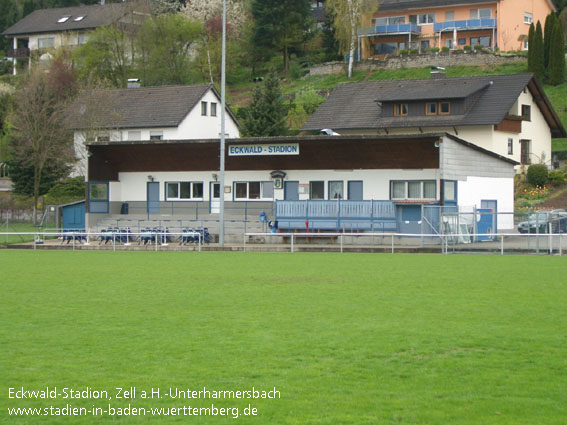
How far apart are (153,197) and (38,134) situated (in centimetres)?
1356

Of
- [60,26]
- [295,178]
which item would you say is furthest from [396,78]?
[60,26]

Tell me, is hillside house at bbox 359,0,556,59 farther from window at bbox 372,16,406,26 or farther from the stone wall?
the stone wall

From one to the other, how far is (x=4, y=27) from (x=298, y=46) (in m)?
47.6

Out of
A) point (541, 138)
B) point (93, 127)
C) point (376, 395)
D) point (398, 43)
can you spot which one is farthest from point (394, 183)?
point (398, 43)

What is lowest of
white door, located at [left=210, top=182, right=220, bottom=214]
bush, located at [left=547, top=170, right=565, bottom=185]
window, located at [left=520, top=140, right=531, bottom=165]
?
white door, located at [left=210, top=182, right=220, bottom=214]

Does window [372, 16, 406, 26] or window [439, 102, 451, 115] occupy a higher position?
window [372, 16, 406, 26]

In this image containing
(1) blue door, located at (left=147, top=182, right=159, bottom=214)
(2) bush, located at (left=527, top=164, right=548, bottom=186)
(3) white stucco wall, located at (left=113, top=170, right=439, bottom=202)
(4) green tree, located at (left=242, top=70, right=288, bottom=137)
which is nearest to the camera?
(3) white stucco wall, located at (left=113, top=170, right=439, bottom=202)

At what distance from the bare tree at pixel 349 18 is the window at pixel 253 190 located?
1779 inches

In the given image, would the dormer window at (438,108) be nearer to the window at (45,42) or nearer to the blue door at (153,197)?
the blue door at (153,197)

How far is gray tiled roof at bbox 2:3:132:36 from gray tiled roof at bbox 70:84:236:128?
97.8 ft

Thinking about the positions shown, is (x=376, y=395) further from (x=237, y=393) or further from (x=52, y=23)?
(x=52, y=23)

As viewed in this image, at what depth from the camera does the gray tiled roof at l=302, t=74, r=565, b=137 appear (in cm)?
5644

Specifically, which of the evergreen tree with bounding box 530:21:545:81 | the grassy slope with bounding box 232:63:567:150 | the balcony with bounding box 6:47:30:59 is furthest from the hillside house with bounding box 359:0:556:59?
the balcony with bounding box 6:47:30:59

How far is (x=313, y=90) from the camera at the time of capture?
82.1 meters
